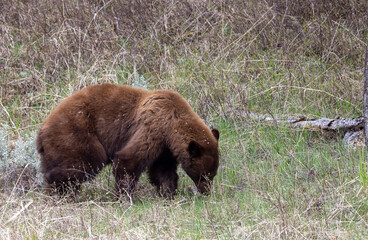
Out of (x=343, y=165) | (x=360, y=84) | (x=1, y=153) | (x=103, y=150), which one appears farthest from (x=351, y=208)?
(x=1, y=153)

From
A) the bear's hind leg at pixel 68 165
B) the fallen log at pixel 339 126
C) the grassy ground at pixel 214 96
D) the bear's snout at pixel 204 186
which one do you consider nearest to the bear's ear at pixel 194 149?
the bear's snout at pixel 204 186

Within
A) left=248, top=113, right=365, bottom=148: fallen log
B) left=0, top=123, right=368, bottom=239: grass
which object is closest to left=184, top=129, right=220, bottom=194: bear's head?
left=0, top=123, right=368, bottom=239: grass

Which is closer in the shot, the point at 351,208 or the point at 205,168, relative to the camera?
the point at 351,208

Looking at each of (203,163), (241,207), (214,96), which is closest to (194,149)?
(203,163)

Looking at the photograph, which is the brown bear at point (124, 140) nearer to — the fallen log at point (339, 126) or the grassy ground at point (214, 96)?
the grassy ground at point (214, 96)

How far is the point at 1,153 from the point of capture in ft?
22.3

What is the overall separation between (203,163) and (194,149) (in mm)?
212

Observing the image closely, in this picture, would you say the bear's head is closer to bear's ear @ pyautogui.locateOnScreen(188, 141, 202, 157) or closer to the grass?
bear's ear @ pyautogui.locateOnScreen(188, 141, 202, 157)

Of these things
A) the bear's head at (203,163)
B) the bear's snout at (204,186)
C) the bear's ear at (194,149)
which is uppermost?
the bear's ear at (194,149)

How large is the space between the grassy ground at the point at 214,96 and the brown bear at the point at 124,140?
0.90ft

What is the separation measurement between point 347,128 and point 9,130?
5.02m

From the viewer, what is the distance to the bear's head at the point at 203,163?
5.69 meters

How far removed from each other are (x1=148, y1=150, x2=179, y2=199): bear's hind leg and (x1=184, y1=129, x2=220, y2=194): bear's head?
0.45 meters

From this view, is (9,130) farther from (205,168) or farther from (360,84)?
(360,84)
